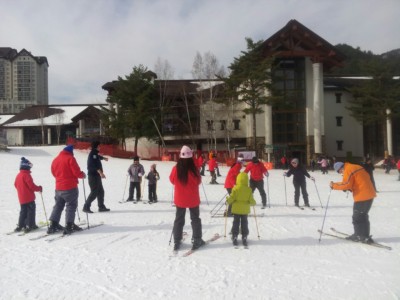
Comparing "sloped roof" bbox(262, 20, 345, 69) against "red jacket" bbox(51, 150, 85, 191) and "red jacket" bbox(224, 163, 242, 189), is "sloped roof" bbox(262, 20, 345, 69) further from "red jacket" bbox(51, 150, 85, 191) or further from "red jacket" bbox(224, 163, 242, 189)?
"red jacket" bbox(51, 150, 85, 191)

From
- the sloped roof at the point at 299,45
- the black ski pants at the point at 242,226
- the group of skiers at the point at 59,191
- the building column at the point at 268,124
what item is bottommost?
the black ski pants at the point at 242,226

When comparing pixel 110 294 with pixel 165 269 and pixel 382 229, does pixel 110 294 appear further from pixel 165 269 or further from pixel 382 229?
pixel 382 229

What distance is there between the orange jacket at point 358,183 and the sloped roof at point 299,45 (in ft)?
88.3

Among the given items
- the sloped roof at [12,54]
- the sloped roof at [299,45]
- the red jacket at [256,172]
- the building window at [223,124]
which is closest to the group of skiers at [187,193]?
the red jacket at [256,172]

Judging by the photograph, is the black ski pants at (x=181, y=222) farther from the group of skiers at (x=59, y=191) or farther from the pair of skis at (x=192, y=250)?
the group of skiers at (x=59, y=191)

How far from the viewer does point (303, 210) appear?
9508mm

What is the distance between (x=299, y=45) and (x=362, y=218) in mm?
30546

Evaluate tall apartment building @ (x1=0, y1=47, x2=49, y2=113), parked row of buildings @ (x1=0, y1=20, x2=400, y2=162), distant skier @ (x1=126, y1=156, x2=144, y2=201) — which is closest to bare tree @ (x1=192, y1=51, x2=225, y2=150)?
parked row of buildings @ (x1=0, y1=20, x2=400, y2=162)

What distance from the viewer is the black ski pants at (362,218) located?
5.98 m

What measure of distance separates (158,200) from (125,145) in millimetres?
30052

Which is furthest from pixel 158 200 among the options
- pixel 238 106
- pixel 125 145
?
pixel 125 145

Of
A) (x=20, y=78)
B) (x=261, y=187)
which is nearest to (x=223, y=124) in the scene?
(x=261, y=187)

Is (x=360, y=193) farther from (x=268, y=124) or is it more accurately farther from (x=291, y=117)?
(x=291, y=117)

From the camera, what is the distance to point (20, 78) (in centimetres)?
12319
